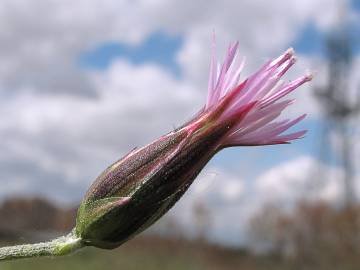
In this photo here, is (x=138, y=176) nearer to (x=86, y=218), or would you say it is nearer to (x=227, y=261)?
(x=86, y=218)

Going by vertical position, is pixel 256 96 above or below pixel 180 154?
above

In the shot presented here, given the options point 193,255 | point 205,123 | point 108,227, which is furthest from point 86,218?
point 193,255

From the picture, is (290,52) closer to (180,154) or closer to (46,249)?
(180,154)

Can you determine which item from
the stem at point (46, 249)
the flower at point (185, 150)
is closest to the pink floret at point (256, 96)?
the flower at point (185, 150)

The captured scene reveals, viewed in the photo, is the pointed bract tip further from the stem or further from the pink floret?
the stem

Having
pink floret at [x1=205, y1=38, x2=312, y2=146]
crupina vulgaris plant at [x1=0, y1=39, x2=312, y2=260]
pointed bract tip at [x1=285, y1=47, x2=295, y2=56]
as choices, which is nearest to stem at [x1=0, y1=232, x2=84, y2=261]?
crupina vulgaris plant at [x1=0, y1=39, x2=312, y2=260]

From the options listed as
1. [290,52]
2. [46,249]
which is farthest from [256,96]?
[46,249]
